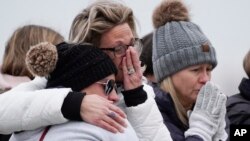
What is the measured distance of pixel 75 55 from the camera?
4.53 ft

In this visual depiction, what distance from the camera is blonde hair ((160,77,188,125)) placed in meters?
1.97

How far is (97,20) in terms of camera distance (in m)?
1.55

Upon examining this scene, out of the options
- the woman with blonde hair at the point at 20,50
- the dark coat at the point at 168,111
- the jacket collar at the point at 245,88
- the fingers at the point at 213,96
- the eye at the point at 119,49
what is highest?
the eye at the point at 119,49

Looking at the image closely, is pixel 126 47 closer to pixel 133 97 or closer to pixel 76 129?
pixel 133 97

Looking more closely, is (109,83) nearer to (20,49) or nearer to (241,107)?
(20,49)

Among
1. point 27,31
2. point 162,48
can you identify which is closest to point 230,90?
point 162,48

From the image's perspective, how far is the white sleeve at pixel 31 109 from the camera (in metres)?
1.26

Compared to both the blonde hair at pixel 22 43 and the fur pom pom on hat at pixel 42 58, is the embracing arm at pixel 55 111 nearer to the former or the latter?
the fur pom pom on hat at pixel 42 58

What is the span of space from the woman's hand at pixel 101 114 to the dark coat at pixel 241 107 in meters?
1.62

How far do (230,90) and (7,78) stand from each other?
217 centimetres

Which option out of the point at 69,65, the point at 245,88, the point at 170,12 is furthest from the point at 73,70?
the point at 245,88

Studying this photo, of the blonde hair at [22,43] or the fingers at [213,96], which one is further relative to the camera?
the blonde hair at [22,43]

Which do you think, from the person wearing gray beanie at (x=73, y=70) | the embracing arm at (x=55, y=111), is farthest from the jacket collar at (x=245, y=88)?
the embracing arm at (x=55, y=111)

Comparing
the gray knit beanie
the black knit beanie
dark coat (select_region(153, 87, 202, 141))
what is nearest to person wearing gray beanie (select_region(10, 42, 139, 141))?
the black knit beanie
